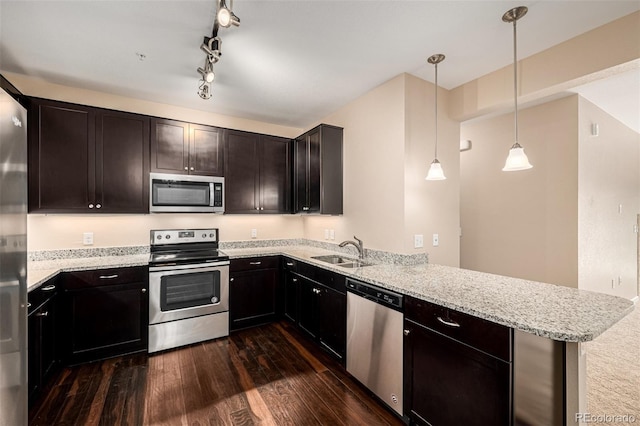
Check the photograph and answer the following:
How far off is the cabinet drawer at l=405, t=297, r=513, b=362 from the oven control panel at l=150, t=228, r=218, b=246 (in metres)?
2.72

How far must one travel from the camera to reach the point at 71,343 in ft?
8.18

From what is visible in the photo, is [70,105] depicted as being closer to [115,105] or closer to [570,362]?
[115,105]

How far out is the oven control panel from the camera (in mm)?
3283

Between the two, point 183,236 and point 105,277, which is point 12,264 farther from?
point 183,236

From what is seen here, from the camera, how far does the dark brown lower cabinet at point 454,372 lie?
1322 millimetres

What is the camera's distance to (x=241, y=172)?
11.9ft

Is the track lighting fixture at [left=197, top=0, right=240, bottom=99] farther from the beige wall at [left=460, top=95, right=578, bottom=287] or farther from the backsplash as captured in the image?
the beige wall at [left=460, top=95, right=578, bottom=287]

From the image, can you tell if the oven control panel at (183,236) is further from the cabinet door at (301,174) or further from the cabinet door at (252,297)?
the cabinet door at (301,174)

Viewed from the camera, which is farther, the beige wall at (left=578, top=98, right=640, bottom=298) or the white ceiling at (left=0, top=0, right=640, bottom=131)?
the beige wall at (left=578, top=98, right=640, bottom=298)

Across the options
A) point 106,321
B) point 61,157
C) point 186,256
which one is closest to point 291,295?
point 186,256

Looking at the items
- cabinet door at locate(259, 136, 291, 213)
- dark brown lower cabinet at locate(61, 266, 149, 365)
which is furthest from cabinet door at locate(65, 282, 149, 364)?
cabinet door at locate(259, 136, 291, 213)

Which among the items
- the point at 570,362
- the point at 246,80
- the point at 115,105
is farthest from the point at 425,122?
the point at 115,105

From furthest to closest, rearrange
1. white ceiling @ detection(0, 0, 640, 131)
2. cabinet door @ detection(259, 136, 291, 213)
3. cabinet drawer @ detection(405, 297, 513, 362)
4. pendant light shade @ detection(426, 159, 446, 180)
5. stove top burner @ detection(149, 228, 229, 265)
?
cabinet door @ detection(259, 136, 291, 213), stove top burner @ detection(149, 228, 229, 265), pendant light shade @ detection(426, 159, 446, 180), white ceiling @ detection(0, 0, 640, 131), cabinet drawer @ detection(405, 297, 513, 362)

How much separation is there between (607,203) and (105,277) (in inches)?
245
